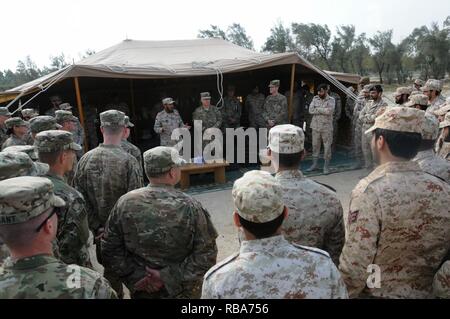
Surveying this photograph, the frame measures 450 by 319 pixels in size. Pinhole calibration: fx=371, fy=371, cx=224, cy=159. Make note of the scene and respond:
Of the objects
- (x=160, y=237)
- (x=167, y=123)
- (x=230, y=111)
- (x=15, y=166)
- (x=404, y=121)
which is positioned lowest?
(x=230, y=111)

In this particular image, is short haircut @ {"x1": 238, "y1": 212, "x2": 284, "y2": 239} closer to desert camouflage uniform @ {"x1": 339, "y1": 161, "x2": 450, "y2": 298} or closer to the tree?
desert camouflage uniform @ {"x1": 339, "y1": 161, "x2": 450, "y2": 298}

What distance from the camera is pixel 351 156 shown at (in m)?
8.52

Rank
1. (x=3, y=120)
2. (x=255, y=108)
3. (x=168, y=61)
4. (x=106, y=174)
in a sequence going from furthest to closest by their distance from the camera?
(x=255, y=108), (x=168, y=61), (x=3, y=120), (x=106, y=174)

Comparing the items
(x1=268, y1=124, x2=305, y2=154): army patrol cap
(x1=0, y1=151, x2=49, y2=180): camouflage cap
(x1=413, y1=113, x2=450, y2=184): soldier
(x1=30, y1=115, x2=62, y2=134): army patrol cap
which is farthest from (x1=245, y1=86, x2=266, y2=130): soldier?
(x1=0, y1=151, x2=49, y2=180): camouflage cap

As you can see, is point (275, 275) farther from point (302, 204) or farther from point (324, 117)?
point (324, 117)

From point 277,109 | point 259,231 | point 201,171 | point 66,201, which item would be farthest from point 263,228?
point 277,109

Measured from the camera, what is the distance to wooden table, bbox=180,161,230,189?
6785 millimetres

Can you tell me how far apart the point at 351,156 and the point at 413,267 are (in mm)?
6862

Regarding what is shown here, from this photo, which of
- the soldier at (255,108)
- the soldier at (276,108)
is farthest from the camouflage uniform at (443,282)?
the soldier at (255,108)

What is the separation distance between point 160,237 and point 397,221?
1322 millimetres

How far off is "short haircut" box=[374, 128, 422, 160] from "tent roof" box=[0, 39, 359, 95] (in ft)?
18.1

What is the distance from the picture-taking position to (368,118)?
6.66 m
